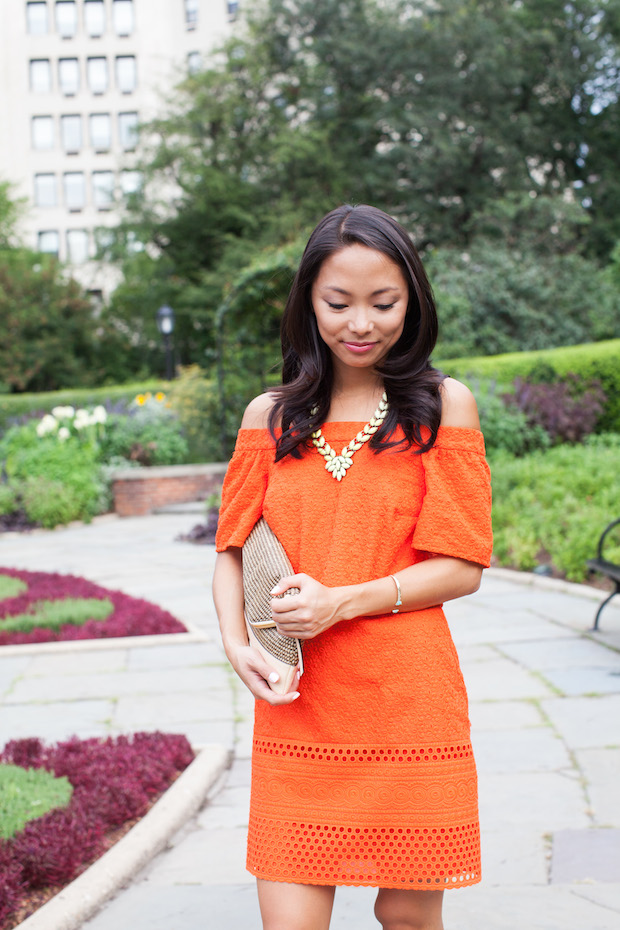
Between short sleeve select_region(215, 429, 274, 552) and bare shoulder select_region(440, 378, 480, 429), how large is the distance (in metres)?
0.32

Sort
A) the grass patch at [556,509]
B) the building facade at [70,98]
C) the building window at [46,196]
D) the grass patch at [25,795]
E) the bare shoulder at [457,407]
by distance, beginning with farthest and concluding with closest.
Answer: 1. the building window at [46,196]
2. the building facade at [70,98]
3. the grass patch at [556,509]
4. the grass patch at [25,795]
5. the bare shoulder at [457,407]

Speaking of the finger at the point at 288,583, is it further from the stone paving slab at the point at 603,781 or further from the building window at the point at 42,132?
the building window at the point at 42,132

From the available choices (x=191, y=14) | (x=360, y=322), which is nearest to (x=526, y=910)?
(x=360, y=322)

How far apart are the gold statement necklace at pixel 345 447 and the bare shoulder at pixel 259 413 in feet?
0.40

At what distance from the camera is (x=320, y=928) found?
5.03 ft

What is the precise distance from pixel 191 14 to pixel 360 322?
45021 mm

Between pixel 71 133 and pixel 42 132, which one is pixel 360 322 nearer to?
pixel 71 133

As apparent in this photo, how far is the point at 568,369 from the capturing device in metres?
12.6

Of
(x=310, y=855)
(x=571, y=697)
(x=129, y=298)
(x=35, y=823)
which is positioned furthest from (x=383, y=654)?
(x=129, y=298)

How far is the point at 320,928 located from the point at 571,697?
3202mm

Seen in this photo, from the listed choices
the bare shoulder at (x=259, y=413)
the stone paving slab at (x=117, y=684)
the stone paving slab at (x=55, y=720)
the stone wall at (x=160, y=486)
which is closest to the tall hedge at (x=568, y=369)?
the stone wall at (x=160, y=486)

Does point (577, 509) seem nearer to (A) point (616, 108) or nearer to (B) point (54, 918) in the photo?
(B) point (54, 918)

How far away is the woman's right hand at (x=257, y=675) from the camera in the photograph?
4.93 ft

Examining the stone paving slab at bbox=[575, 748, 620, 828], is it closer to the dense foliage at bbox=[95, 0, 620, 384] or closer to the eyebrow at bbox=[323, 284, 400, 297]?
the eyebrow at bbox=[323, 284, 400, 297]
